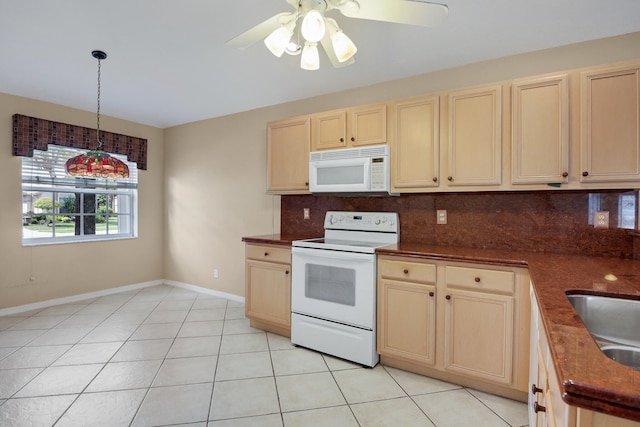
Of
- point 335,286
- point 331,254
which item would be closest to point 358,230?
point 331,254

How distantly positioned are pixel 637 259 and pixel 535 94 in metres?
1.21

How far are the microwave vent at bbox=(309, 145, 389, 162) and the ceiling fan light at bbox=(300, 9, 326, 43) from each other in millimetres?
1234

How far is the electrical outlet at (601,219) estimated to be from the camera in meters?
2.12

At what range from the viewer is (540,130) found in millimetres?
2066

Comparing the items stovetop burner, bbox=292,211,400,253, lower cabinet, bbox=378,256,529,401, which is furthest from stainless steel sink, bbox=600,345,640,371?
stovetop burner, bbox=292,211,400,253

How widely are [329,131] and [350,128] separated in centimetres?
21

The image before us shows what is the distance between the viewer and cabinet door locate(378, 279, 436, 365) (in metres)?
2.20

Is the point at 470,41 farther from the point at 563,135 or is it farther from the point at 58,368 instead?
the point at 58,368

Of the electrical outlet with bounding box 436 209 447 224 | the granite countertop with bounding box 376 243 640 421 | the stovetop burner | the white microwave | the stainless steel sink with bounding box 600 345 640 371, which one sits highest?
the white microwave

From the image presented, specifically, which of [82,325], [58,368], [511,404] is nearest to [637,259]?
[511,404]

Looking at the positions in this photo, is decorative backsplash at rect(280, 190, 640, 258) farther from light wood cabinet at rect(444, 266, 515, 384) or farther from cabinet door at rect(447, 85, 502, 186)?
light wood cabinet at rect(444, 266, 515, 384)

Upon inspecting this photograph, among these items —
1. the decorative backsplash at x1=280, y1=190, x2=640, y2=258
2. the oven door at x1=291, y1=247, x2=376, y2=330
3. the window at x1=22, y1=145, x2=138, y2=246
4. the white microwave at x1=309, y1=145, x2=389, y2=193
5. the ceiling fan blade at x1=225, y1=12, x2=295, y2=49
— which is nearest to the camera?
the ceiling fan blade at x1=225, y1=12, x2=295, y2=49

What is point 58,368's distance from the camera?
7.64ft

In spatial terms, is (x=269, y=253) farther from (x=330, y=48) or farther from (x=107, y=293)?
(x=107, y=293)
